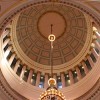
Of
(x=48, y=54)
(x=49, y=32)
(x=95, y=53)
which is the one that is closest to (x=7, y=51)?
(x=49, y=32)

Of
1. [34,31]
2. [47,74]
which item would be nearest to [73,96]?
[47,74]

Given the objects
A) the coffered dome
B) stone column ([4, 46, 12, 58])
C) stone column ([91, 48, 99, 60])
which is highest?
the coffered dome

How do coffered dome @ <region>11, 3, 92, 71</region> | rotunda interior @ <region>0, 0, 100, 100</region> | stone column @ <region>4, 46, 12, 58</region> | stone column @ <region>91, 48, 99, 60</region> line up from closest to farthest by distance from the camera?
rotunda interior @ <region>0, 0, 100, 100</region> → stone column @ <region>4, 46, 12, 58</region> → stone column @ <region>91, 48, 99, 60</region> → coffered dome @ <region>11, 3, 92, 71</region>

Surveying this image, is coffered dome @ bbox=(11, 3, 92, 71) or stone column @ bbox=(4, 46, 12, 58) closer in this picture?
stone column @ bbox=(4, 46, 12, 58)

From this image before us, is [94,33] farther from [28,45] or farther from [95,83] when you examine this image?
[28,45]

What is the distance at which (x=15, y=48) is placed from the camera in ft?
70.4

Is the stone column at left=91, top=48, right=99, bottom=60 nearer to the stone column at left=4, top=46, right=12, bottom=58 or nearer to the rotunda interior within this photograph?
the rotunda interior

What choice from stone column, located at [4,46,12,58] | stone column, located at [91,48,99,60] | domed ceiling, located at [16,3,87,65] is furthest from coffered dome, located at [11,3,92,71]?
stone column, located at [4,46,12,58]

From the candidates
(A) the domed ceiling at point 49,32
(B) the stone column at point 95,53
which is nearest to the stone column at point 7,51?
(A) the domed ceiling at point 49,32

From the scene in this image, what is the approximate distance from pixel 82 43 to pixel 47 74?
3.51 meters

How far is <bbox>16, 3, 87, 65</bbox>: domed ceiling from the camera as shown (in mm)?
21547

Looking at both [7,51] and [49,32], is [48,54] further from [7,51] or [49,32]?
[7,51]

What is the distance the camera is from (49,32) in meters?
22.6

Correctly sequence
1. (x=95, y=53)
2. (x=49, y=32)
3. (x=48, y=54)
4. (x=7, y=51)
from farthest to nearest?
1. (x=48, y=54)
2. (x=49, y=32)
3. (x=95, y=53)
4. (x=7, y=51)
